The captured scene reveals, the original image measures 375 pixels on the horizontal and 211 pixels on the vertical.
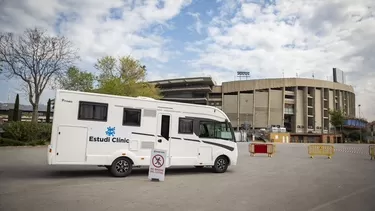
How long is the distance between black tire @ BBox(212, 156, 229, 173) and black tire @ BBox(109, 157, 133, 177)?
12.8 ft

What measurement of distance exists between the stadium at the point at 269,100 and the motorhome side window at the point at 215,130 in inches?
3601

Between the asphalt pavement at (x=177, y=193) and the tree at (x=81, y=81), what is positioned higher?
the tree at (x=81, y=81)

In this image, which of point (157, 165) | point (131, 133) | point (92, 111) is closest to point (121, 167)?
point (131, 133)

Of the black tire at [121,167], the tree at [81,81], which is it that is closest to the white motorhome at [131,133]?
the black tire at [121,167]

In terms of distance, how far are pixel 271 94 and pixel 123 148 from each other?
10118cm

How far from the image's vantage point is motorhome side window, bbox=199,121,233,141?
41.6 feet

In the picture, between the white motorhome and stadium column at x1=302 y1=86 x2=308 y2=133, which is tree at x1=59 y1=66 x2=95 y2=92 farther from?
stadium column at x1=302 y1=86 x2=308 y2=133

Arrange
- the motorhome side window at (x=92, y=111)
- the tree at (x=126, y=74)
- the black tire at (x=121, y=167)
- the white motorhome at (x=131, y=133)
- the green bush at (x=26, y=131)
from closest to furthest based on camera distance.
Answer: the white motorhome at (x=131, y=133) < the motorhome side window at (x=92, y=111) < the black tire at (x=121, y=167) < the green bush at (x=26, y=131) < the tree at (x=126, y=74)

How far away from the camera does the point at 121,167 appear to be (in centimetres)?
1092

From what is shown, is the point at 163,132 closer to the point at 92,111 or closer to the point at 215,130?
the point at 215,130

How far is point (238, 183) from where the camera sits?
402 inches

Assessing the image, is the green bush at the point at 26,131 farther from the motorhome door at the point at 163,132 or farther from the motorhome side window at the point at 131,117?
the motorhome door at the point at 163,132

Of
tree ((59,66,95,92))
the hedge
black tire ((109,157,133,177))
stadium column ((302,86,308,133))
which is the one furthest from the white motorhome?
stadium column ((302,86,308,133))

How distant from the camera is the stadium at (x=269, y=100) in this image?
345 feet
